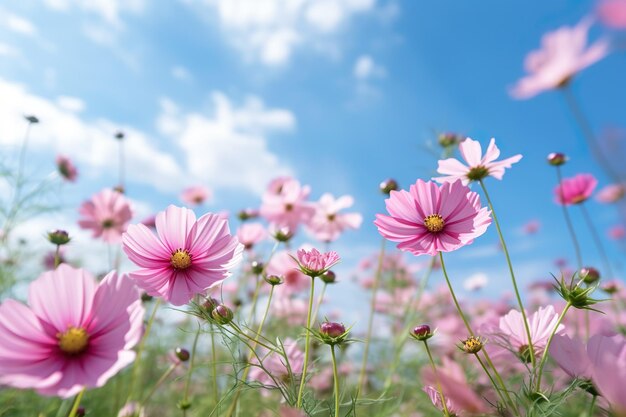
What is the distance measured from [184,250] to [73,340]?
0.70ft

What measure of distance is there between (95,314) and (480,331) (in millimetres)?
535

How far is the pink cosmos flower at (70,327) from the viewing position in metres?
0.43

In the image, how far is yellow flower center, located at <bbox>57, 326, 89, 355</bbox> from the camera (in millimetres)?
456

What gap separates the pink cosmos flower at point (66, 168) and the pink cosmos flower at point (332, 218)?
1405mm

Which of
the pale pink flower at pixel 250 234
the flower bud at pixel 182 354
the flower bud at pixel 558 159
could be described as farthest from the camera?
the pale pink flower at pixel 250 234

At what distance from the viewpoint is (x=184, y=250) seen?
0.65 m

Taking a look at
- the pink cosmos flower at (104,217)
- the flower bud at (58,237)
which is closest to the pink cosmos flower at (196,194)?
the pink cosmos flower at (104,217)

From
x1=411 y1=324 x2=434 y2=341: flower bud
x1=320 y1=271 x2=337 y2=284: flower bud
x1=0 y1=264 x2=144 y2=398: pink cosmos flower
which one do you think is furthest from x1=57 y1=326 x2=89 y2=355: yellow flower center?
x1=320 y1=271 x2=337 y2=284: flower bud

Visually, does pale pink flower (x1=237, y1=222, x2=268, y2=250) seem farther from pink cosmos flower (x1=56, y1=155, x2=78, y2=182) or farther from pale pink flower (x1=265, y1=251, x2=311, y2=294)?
pink cosmos flower (x1=56, y1=155, x2=78, y2=182)

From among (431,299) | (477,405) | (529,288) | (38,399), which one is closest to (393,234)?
(477,405)

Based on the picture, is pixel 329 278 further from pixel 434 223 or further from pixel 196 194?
pixel 196 194

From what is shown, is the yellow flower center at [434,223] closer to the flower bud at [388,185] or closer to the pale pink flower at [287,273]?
the flower bud at [388,185]

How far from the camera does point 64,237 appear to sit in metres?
0.88

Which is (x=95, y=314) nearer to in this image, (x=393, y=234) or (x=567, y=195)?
(x=393, y=234)
